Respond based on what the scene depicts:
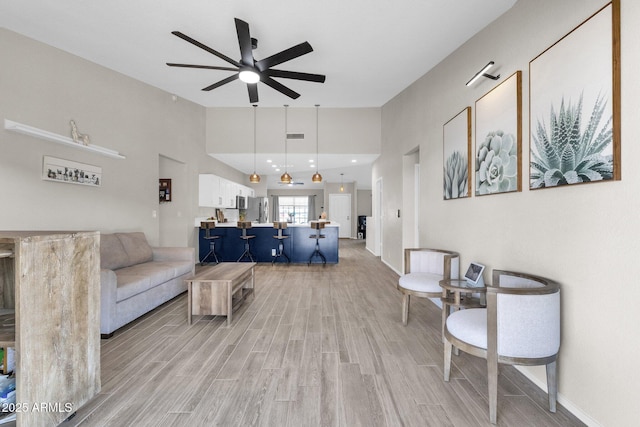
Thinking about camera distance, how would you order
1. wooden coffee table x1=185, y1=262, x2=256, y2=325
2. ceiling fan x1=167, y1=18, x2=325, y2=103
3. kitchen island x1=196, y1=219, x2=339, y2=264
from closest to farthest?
1. ceiling fan x1=167, y1=18, x2=325, y2=103
2. wooden coffee table x1=185, y1=262, x2=256, y2=325
3. kitchen island x1=196, y1=219, x2=339, y2=264

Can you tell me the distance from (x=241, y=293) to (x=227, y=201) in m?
3.89

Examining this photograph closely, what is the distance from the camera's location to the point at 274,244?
6469mm

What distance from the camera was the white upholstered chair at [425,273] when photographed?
2.70 metres

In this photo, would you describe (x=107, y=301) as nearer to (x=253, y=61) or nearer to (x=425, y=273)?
(x=253, y=61)

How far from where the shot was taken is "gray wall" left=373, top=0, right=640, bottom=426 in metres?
1.40

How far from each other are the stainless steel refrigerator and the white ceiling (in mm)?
5309

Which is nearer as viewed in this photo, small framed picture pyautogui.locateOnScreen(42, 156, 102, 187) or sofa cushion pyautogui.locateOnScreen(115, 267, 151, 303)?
sofa cushion pyautogui.locateOnScreen(115, 267, 151, 303)

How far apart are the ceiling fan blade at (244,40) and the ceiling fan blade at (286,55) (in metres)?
0.14

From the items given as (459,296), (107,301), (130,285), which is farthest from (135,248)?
(459,296)

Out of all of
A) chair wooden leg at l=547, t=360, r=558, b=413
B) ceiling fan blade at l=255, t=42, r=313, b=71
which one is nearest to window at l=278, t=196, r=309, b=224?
ceiling fan blade at l=255, t=42, r=313, b=71

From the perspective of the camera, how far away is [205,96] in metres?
5.36

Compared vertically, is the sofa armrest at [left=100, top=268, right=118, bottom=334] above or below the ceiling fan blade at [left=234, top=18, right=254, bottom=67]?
below

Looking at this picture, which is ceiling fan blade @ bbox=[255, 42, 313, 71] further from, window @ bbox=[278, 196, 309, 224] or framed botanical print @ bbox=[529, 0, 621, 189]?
window @ bbox=[278, 196, 309, 224]

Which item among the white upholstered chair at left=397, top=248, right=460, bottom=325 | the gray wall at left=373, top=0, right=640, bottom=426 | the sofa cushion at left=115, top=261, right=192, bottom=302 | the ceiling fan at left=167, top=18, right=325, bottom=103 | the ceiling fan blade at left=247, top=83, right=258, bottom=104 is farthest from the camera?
the ceiling fan blade at left=247, top=83, right=258, bottom=104
